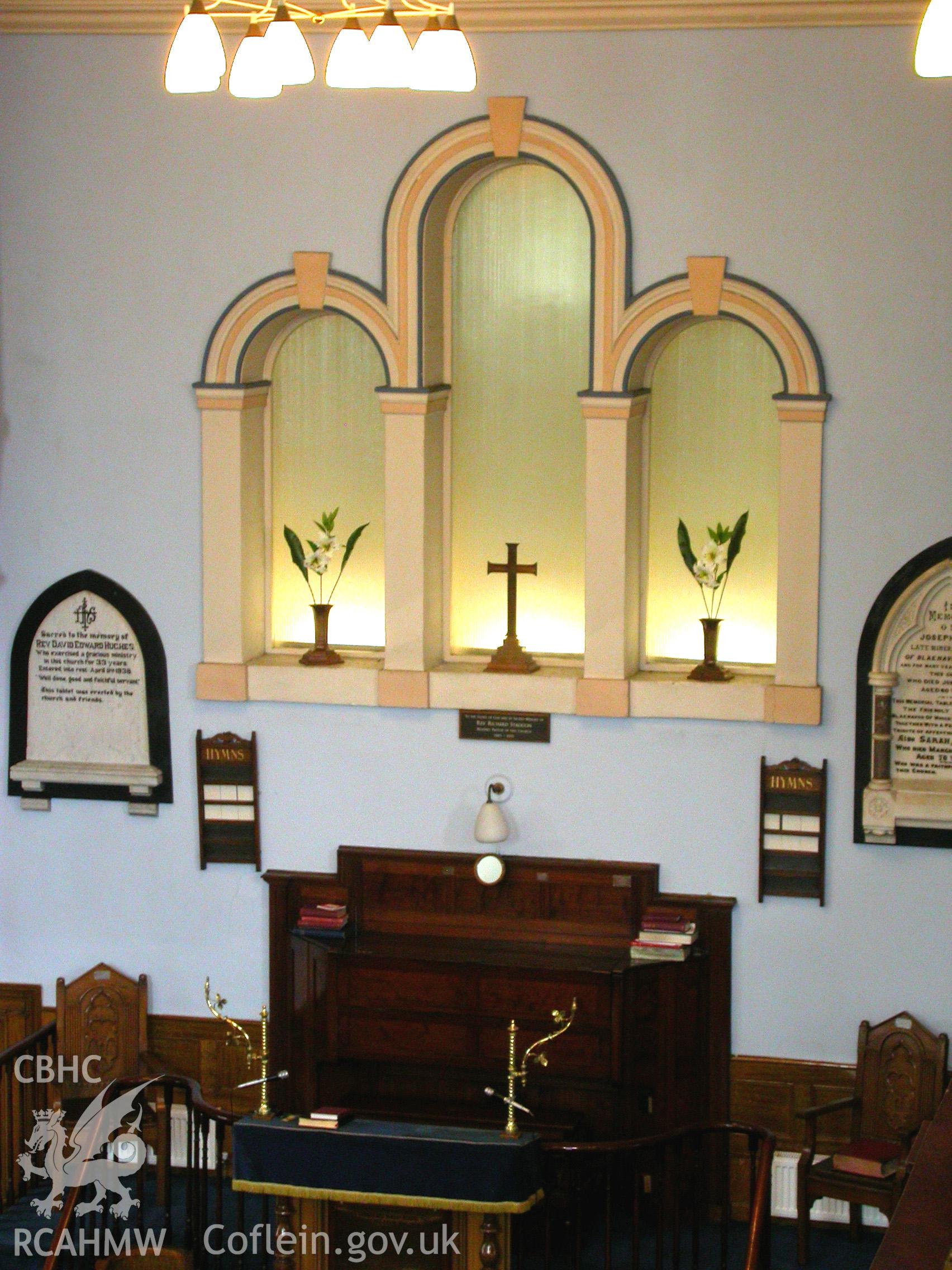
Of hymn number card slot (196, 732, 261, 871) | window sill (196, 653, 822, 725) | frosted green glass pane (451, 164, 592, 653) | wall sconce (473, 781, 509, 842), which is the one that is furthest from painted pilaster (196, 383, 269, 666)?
wall sconce (473, 781, 509, 842)

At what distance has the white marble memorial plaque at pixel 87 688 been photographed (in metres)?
10.6

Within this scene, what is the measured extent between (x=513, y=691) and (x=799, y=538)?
1.62 meters

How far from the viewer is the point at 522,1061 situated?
9688 millimetres

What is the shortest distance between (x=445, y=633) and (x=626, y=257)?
221 centimetres

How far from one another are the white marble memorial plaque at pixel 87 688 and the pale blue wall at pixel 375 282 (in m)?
0.20

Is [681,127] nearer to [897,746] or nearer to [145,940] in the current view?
[897,746]

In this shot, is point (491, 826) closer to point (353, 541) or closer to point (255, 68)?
point (353, 541)

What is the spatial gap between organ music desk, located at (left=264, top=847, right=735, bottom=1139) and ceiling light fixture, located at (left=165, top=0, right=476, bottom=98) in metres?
4.98

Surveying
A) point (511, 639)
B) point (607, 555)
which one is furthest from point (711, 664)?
Result: point (511, 639)

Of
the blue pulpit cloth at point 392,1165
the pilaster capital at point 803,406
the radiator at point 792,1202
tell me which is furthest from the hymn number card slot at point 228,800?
the pilaster capital at point 803,406

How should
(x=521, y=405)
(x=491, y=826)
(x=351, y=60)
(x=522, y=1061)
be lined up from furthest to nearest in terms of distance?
(x=521, y=405) < (x=491, y=826) < (x=522, y=1061) < (x=351, y=60)

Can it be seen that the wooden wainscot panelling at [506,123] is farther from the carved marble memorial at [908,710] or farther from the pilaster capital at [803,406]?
the carved marble memorial at [908,710]

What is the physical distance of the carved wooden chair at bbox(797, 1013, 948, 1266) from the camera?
9695 mm

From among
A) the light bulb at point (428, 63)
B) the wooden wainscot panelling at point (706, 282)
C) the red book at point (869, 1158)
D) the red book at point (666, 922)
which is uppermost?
the light bulb at point (428, 63)
